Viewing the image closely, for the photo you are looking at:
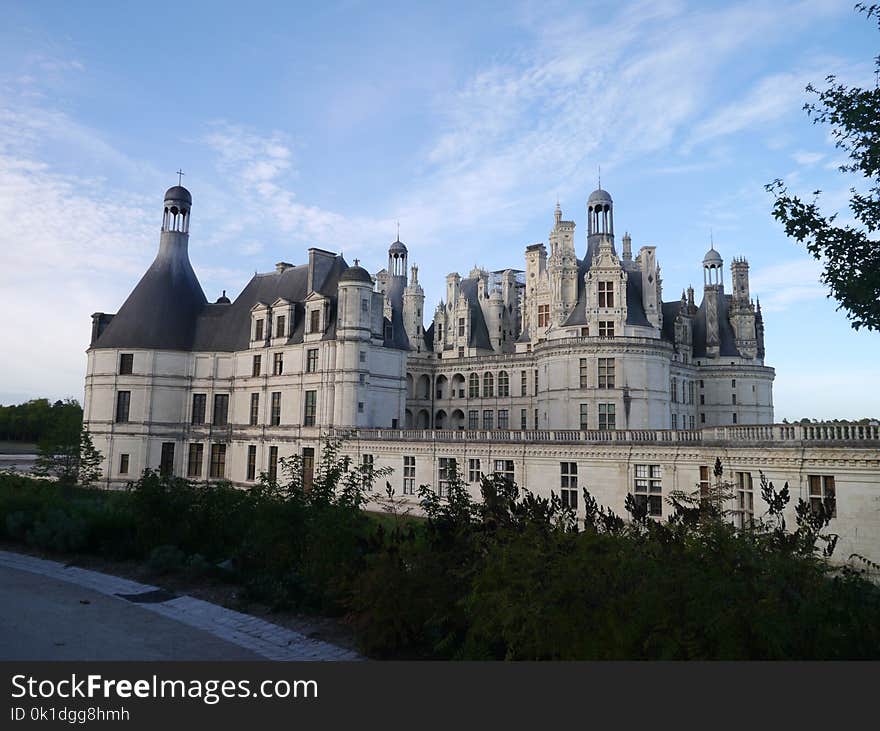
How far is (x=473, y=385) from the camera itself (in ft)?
200

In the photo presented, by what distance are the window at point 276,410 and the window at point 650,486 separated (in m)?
26.3

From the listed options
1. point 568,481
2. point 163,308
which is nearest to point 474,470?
point 568,481

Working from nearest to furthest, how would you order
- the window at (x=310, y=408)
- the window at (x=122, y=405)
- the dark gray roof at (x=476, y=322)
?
the window at (x=310, y=408) → the window at (x=122, y=405) → the dark gray roof at (x=476, y=322)

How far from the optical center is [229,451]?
48.2m

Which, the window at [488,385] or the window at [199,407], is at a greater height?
the window at [488,385]

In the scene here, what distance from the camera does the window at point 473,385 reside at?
60688 millimetres

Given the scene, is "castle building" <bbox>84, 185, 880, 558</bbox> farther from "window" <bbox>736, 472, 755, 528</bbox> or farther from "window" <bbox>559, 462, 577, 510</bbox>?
"window" <bbox>736, 472, 755, 528</bbox>

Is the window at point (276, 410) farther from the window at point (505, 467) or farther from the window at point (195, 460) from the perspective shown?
the window at point (505, 467)

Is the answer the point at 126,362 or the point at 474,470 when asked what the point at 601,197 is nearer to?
the point at 474,470

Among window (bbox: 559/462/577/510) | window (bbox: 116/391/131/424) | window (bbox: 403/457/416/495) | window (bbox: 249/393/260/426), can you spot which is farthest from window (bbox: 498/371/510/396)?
window (bbox: 116/391/131/424)

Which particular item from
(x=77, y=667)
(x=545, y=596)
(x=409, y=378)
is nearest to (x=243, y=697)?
(x=77, y=667)

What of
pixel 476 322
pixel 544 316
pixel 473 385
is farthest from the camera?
pixel 476 322

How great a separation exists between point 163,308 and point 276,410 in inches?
509

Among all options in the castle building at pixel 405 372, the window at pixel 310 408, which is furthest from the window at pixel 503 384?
the window at pixel 310 408
